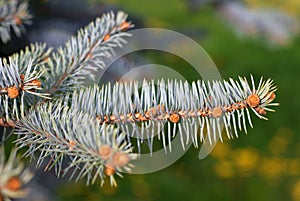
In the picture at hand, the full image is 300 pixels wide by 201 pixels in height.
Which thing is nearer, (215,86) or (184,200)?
(215,86)

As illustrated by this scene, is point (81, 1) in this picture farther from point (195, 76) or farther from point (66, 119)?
point (195, 76)

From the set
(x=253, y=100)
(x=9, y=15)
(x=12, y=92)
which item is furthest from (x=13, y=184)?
(x=9, y=15)

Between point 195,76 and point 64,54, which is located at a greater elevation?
point 195,76

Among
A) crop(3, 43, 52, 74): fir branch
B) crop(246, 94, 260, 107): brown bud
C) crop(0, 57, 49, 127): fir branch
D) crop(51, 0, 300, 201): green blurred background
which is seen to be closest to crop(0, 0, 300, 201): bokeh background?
crop(51, 0, 300, 201): green blurred background

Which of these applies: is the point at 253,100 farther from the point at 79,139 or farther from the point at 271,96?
the point at 79,139

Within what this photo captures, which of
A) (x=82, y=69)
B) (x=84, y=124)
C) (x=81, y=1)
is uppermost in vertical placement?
(x=81, y=1)

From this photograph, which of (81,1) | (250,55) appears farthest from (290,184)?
(81,1)
